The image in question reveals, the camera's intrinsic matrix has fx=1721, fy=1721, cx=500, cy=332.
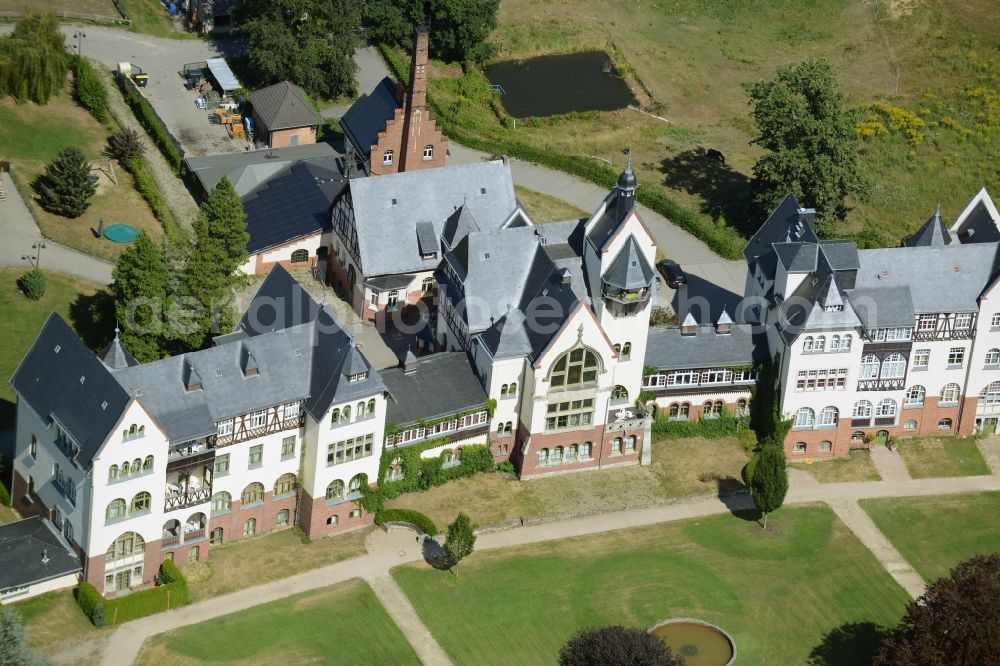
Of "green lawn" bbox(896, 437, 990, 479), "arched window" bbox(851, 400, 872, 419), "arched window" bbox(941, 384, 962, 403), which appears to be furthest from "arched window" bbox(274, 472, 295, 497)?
"arched window" bbox(941, 384, 962, 403)

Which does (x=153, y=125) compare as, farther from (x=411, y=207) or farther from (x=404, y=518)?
(x=404, y=518)

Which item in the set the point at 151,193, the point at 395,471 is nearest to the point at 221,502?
the point at 395,471

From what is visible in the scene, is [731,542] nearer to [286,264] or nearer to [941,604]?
[941,604]

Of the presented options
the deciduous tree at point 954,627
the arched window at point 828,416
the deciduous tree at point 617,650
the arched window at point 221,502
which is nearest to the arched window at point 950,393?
the arched window at point 828,416

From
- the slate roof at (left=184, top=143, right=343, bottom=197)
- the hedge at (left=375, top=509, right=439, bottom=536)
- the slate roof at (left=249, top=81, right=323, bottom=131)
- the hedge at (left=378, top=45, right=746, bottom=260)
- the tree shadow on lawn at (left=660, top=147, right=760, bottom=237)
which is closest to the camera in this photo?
the hedge at (left=375, top=509, right=439, bottom=536)

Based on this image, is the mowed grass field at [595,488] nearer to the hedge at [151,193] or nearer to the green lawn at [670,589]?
the green lawn at [670,589]

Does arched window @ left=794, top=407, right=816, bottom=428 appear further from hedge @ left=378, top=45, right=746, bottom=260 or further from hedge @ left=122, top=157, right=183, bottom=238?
hedge @ left=122, top=157, right=183, bottom=238
